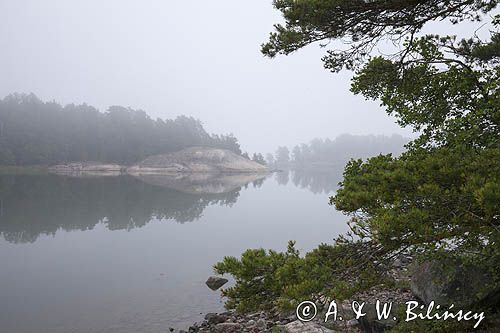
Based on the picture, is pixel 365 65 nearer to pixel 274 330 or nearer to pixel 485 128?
pixel 485 128

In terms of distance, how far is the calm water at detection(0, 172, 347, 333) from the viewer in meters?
12.8

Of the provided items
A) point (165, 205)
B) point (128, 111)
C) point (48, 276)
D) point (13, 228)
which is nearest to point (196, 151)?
point (128, 111)

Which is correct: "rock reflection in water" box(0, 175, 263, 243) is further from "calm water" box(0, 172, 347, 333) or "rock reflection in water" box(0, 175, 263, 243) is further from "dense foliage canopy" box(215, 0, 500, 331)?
"dense foliage canopy" box(215, 0, 500, 331)

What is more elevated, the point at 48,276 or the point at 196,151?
the point at 196,151

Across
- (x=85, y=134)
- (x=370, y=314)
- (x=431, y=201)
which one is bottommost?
(x=370, y=314)

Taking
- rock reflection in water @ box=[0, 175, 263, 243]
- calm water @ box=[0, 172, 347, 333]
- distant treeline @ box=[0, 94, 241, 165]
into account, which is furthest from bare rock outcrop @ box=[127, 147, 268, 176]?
calm water @ box=[0, 172, 347, 333]

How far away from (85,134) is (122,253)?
122073 millimetres

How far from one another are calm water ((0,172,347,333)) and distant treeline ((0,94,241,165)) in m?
76.4

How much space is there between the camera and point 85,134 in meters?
130

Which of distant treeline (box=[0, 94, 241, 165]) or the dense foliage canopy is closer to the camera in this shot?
the dense foliage canopy

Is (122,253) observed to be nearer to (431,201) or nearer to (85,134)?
(431,201)

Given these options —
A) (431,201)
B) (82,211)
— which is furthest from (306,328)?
(82,211)

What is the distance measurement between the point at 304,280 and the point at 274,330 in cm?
576

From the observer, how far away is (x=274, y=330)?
983 centimetres
